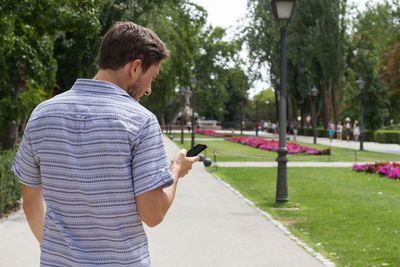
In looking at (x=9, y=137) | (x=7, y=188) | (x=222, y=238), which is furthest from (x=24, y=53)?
(x=222, y=238)

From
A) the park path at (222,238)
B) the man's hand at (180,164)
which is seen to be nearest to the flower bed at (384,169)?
the park path at (222,238)

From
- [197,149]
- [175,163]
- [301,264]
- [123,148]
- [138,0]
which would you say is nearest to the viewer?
[123,148]

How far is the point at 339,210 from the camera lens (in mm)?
8547

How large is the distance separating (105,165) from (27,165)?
0.38 m

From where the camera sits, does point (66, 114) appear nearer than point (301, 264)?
Yes

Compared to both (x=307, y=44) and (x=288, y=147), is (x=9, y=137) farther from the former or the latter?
(x=307, y=44)

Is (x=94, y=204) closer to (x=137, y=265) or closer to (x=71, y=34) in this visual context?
(x=137, y=265)

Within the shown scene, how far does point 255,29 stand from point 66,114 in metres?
46.3

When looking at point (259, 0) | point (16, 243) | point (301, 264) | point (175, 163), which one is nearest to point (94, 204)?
point (175, 163)

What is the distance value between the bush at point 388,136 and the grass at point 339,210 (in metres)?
21.2

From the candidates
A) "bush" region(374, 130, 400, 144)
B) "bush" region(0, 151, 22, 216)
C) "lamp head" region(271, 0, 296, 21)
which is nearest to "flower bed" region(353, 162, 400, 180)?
"lamp head" region(271, 0, 296, 21)

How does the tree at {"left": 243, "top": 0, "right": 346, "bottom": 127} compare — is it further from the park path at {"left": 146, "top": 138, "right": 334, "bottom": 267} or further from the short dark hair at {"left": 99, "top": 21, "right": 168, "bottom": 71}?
the short dark hair at {"left": 99, "top": 21, "right": 168, "bottom": 71}

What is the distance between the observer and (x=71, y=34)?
17.1m

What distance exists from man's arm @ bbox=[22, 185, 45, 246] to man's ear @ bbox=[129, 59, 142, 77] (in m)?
0.59
